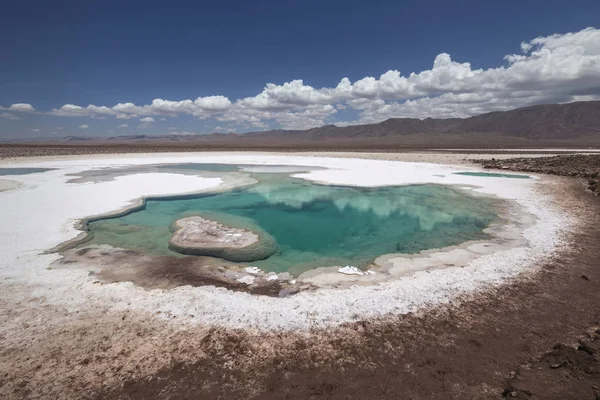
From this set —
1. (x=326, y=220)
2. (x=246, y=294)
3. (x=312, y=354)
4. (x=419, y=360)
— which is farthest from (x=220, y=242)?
(x=419, y=360)

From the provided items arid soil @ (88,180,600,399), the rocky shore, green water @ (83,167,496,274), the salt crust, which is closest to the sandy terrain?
arid soil @ (88,180,600,399)

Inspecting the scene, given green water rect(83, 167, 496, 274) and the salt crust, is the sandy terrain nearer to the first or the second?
the salt crust

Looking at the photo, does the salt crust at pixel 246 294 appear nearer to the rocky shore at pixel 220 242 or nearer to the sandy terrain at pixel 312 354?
the sandy terrain at pixel 312 354

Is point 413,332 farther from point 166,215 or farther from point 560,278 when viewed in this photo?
point 166,215

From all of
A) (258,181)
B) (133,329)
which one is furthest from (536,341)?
(258,181)

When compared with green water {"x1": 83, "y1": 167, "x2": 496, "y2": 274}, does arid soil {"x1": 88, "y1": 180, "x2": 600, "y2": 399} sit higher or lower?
lower

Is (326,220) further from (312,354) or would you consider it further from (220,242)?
(312,354)
